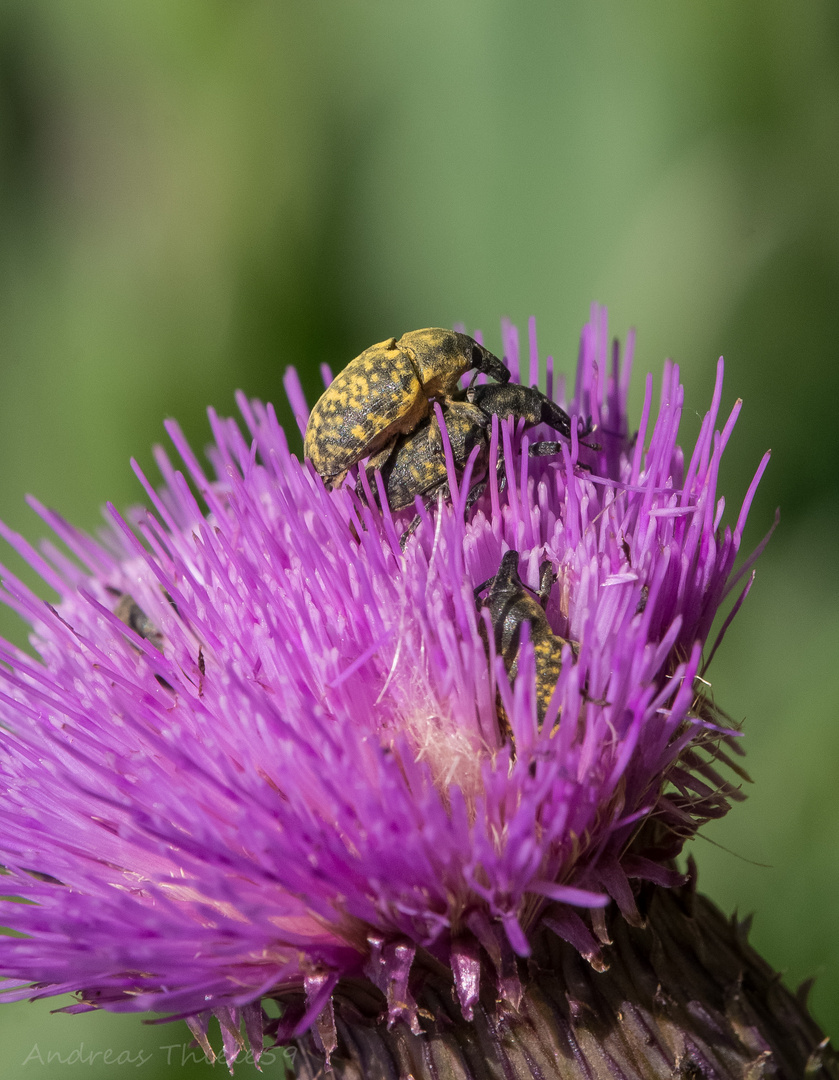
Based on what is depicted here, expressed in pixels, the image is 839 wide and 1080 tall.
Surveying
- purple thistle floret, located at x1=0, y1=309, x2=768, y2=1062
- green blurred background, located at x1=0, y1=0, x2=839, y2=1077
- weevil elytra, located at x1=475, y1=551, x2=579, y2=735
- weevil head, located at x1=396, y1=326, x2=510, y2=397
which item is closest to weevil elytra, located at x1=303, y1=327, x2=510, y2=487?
weevil head, located at x1=396, y1=326, x2=510, y2=397

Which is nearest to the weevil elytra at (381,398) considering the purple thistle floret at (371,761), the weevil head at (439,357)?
the weevil head at (439,357)

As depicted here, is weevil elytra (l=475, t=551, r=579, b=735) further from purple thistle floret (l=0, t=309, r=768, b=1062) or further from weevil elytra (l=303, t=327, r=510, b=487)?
weevil elytra (l=303, t=327, r=510, b=487)

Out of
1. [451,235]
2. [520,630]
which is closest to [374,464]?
[520,630]

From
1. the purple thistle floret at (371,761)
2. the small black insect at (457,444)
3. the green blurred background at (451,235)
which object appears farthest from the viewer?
the green blurred background at (451,235)

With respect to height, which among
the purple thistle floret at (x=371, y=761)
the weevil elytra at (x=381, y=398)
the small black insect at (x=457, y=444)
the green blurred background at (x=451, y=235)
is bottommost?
the purple thistle floret at (x=371, y=761)

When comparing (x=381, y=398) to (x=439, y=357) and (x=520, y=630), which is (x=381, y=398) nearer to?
(x=439, y=357)

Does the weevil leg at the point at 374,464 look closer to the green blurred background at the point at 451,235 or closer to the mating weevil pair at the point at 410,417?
the mating weevil pair at the point at 410,417

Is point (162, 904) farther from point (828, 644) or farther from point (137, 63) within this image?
point (137, 63)
